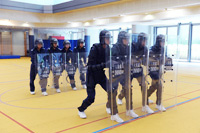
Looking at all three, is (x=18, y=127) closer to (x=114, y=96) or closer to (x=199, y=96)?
(x=114, y=96)

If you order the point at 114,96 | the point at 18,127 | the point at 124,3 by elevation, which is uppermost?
the point at 124,3

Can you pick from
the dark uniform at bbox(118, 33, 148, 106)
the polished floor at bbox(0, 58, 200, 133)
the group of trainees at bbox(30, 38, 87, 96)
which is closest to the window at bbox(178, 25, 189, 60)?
the polished floor at bbox(0, 58, 200, 133)

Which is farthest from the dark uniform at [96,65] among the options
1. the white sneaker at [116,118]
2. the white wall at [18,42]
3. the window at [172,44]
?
the white wall at [18,42]

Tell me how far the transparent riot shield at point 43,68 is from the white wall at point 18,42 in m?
21.4

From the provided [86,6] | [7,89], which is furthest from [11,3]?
[7,89]

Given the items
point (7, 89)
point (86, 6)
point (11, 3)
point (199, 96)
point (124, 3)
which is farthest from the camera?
point (11, 3)

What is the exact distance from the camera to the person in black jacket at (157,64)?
4.84 m

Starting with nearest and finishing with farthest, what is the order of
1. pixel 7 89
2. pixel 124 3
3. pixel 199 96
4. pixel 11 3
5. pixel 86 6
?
pixel 199 96 < pixel 7 89 < pixel 124 3 < pixel 86 6 < pixel 11 3

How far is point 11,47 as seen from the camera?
84.9ft

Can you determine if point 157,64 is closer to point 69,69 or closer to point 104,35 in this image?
point 104,35

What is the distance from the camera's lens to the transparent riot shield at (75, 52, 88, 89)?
25.1 ft

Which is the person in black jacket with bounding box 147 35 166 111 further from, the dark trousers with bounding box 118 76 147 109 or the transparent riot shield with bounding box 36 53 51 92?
the transparent riot shield with bounding box 36 53 51 92

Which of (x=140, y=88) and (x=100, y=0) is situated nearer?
(x=140, y=88)

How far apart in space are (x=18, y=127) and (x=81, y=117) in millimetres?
1305
